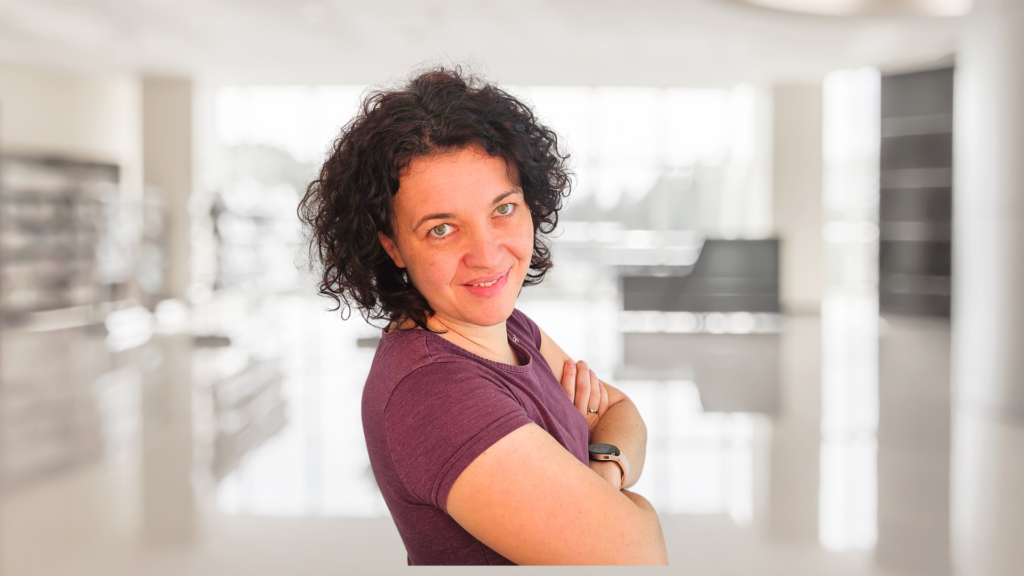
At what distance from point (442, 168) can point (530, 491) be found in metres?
0.43

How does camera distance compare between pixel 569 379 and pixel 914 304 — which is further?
pixel 914 304

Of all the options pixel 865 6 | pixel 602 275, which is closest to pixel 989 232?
pixel 865 6

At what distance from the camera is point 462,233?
1029mm

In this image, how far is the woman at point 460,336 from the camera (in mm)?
870

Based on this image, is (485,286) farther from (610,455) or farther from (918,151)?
(918,151)

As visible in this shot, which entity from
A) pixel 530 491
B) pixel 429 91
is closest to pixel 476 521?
pixel 530 491

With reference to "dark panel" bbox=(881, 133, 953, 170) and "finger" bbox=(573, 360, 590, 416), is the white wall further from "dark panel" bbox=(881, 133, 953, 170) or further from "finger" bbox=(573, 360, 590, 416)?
"dark panel" bbox=(881, 133, 953, 170)

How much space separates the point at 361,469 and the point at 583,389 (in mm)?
2447

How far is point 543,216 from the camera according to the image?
1272 millimetres

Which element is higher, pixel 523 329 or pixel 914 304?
pixel 523 329

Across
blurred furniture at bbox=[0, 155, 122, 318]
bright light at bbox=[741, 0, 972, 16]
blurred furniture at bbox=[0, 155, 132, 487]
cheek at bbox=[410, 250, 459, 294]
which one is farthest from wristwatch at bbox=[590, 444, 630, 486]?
blurred furniture at bbox=[0, 155, 122, 318]

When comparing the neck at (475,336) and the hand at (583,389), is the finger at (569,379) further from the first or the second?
the neck at (475,336)

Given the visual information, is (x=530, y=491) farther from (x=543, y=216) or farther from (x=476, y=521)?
(x=543, y=216)

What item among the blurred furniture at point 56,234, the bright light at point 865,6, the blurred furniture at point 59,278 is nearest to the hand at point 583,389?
the blurred furniture at point 59,278
